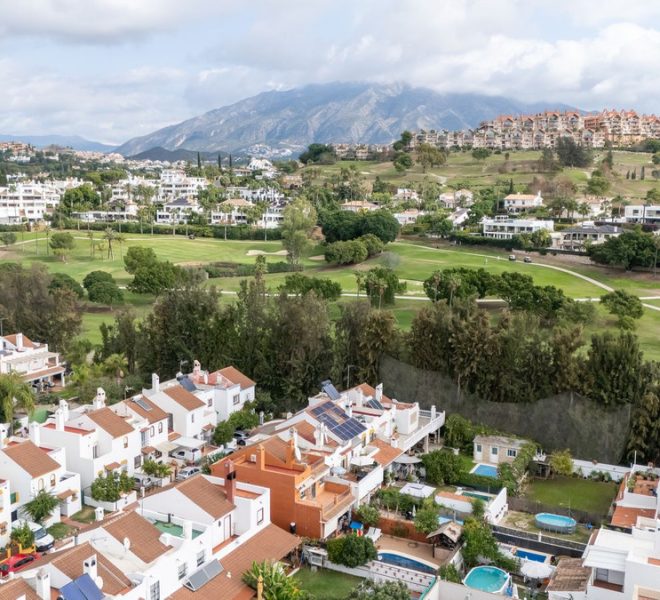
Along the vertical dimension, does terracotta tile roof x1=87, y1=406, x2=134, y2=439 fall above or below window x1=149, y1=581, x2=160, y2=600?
above

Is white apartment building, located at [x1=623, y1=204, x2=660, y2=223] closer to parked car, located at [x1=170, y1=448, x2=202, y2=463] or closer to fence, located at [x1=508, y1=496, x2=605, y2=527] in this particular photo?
fence, located at [x1=508, y1=496, x2=605, y2=527]

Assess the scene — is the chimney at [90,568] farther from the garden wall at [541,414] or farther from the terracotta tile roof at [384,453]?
the garden wall at [541,414]

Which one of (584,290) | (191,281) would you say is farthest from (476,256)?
(191,281)

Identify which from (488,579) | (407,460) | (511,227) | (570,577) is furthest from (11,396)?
(511,227)

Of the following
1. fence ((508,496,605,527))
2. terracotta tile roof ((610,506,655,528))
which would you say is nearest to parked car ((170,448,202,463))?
fence ((508,496,605,527))

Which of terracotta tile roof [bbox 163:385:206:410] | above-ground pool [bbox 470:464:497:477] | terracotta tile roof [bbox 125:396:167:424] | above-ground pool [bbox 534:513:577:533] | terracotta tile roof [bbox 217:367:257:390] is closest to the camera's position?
above-ground pool [bbox 534:513:577:533]

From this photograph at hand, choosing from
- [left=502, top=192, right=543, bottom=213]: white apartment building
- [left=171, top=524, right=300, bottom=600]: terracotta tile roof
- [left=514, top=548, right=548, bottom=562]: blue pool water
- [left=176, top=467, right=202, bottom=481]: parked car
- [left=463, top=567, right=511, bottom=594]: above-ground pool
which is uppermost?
[left=502, top=192, right=543, bottom=213]: white apartment building

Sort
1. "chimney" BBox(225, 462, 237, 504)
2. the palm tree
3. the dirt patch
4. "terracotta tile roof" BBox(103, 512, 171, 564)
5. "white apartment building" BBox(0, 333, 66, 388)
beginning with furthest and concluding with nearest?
the dirt patch < "white apartment building" BBox(0, 333, 66, 388) < the palm tree < "chimney" BBox(225, 462, 237, 504) < "terracotta tile roof" BBox(103, 512, 171, 564)

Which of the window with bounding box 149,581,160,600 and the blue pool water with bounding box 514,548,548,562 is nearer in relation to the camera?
the window with bounding box 149,581,160,600
